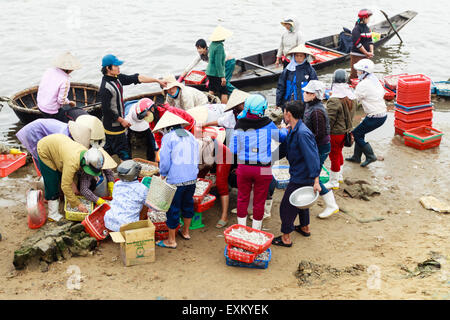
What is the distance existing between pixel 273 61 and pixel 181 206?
10.6m

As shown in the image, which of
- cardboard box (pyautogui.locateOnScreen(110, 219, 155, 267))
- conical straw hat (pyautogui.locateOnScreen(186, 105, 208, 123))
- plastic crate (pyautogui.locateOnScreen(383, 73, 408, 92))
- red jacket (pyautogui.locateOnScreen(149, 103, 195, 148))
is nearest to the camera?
cardboard box (pyautogui.locateOnScreen(110, 219, 155, 267))

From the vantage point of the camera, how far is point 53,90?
807 centimetres

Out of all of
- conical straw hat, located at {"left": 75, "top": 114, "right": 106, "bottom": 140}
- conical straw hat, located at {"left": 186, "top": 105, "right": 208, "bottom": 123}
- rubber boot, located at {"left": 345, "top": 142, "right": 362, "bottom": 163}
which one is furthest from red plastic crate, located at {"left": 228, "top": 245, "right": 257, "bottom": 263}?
rubber boot, located at {"left": 345, "top": 142, "right": 362, "bottom": 163}

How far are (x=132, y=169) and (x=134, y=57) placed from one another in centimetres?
1324

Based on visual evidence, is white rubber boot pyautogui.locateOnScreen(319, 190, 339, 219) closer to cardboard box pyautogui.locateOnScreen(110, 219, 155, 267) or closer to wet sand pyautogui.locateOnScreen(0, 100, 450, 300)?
wet sand pyautogui.locateOnScreen(0, 100, 450, 300)

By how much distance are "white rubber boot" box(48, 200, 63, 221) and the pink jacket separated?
2.13 metres

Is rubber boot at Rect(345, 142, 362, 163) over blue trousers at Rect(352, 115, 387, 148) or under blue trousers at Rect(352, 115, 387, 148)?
under

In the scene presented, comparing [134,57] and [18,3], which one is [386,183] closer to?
[134,57]

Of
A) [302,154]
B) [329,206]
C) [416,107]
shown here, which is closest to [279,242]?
[329,206]

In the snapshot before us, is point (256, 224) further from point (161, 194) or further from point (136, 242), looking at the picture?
point (136, 242)

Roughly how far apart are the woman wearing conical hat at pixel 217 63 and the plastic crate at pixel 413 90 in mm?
4055

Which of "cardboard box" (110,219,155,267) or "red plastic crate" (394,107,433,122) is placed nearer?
"cardboard box" (110,219,155,267)

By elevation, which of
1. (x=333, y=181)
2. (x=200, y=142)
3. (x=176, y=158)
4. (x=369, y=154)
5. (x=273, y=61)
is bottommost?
(x=333, y=181)

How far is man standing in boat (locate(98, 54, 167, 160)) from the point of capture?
7.50 meters
